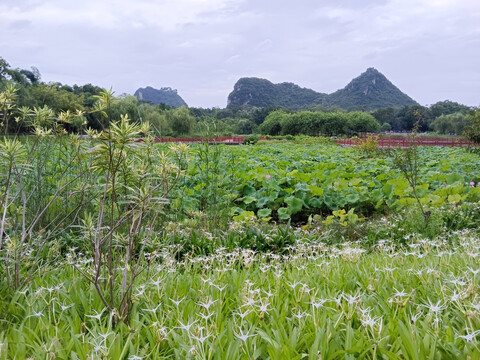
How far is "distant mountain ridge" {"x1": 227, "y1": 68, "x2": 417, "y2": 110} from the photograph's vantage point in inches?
4877

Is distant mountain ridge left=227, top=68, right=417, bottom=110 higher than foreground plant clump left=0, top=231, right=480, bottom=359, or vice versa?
distant mountain ridge left=227, top=68, right=417, bottom=110

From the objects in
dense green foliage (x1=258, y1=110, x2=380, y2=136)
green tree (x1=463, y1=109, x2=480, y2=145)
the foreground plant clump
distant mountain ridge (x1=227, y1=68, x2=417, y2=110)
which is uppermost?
distant mountain ridge (x1=227, y1=68, x2=417, y2=110)

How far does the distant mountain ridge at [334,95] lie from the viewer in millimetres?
123875

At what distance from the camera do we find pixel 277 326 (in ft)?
4.75

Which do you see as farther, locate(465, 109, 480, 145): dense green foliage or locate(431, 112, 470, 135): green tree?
locate(431, 112, 470, 135): green tree

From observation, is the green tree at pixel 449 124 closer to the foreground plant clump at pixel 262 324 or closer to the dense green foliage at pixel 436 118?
the dense green foliage at pixel 436 118

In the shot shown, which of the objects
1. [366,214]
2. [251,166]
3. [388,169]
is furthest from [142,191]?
[388,169]

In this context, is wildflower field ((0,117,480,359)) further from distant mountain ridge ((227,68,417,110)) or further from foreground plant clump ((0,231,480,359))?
distant mountain ridge ((227,68,417,110))

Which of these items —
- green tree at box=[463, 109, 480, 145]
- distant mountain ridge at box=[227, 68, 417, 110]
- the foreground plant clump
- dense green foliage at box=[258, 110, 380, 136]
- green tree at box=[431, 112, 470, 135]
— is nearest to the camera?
the foreground plant clump

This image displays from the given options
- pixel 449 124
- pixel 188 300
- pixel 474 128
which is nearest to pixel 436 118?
pixel 449 124

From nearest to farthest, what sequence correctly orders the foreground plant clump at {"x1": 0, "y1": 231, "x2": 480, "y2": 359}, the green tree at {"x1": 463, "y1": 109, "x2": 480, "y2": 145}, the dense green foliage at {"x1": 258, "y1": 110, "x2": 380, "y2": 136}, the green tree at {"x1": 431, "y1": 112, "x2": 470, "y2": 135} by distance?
the foreground plant clump at {"x1": 0, "y1": 231, "x2": 480, "y2": 359}, the green tree at {"x1": 463, "y1": 109, "x2": 480, "y2": 145}, the green tree at {"x1": 431, "y1": 112, "x2": 470, "y2": 135}, the dense green foliage at {"x1": 258, "y1": 110, "x2": 380, "y2": 136}

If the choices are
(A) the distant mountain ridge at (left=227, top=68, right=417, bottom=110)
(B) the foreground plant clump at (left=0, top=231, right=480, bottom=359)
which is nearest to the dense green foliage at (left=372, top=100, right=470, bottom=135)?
(A) the distant mountain ridge at (left=227, top=68, right=417, bottom=110)

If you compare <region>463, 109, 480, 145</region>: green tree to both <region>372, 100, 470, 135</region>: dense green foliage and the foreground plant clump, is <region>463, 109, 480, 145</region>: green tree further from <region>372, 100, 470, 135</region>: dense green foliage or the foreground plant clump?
<region>372, 100, 470, 135</region>: dense green foliage

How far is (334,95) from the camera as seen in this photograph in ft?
456
